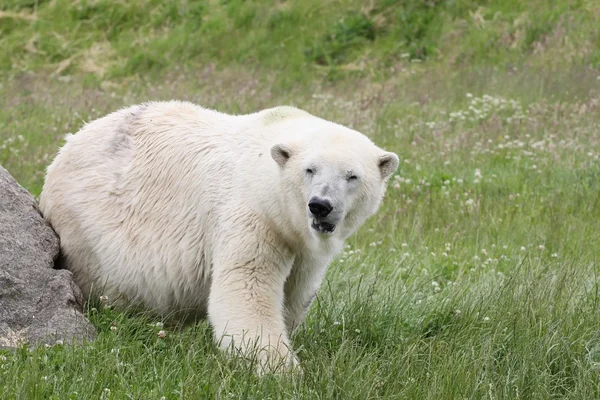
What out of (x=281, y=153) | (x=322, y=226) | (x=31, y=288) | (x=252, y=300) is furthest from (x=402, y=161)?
(x=31, y=288)

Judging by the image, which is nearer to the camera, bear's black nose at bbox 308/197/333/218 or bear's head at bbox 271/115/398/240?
bear's black nose at bbox 308/197/333/218

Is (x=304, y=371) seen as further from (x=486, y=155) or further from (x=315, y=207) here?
(x=486, y=155)

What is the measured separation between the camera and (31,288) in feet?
16.5

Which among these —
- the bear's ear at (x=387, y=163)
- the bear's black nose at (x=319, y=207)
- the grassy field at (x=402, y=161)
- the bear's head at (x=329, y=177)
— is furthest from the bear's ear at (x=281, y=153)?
the grassy field at (x=402, y=161)

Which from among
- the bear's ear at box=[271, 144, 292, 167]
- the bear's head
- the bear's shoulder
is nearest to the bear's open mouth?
the bear's head

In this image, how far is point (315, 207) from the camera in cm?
480

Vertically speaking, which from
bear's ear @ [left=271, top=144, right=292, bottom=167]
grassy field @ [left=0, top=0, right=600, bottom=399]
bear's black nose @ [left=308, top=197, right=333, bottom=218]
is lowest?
grassy field @ [left=0, top=0, right=600, bottom=399]

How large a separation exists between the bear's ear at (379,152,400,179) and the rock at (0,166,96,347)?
5.92ft

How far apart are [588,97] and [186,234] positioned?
8.01 m

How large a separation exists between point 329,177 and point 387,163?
1.59 feet

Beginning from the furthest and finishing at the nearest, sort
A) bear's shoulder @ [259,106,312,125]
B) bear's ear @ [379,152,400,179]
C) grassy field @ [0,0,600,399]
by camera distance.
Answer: bear's shoulder @ [259,106,312,125], bear's ear @ [379,152,400,179], grassy field @ [0,0,600,399]

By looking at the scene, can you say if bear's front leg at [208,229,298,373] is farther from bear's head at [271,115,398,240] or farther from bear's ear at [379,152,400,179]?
bear's ear at [379,152,400,179]

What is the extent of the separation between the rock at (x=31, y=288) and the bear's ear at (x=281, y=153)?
1338mm

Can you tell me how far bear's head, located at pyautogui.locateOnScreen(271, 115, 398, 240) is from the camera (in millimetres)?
4883
